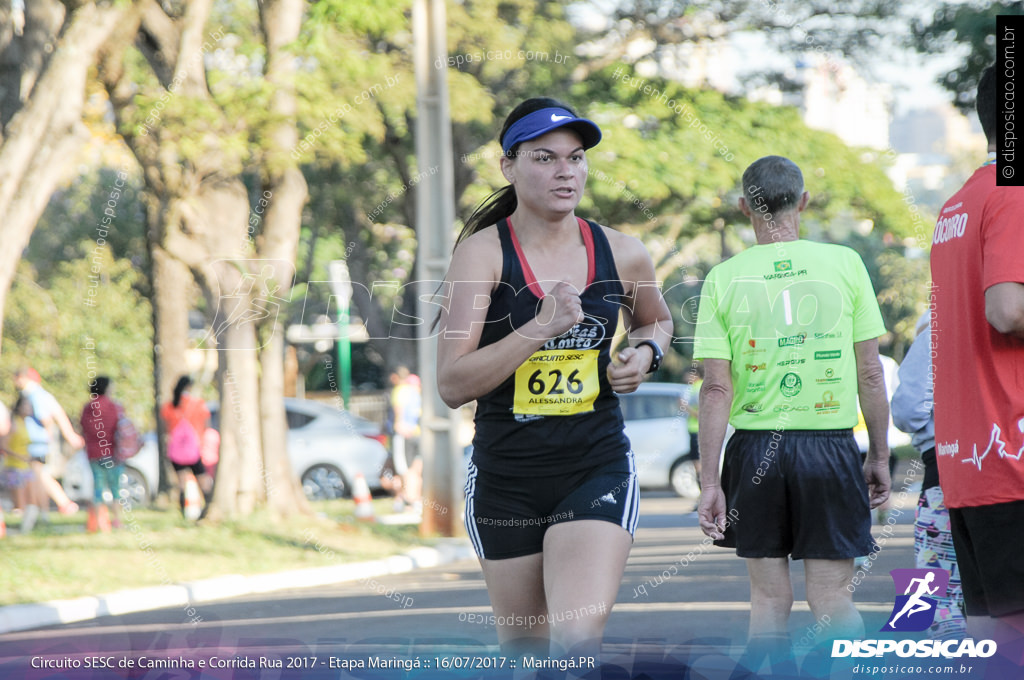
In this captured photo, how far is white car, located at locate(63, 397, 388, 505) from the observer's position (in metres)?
18.2

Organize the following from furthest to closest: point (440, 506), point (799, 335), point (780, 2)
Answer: point (780, 2)
point (440, 506)
point (799, 335)

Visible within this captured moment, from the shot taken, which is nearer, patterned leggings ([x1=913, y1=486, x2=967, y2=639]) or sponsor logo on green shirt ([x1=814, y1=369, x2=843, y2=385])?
sponsor logo on green shirt ([x1=814, y1=369, x2=843, y2=385])

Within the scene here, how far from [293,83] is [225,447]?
12.3 feet

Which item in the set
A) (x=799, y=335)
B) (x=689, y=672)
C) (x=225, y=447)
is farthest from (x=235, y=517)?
(x=689, y=672)

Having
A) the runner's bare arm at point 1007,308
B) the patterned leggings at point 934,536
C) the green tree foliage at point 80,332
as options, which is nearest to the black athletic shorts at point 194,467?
the patterned leggings at point 934,536

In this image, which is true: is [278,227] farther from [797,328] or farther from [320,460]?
[797,328]

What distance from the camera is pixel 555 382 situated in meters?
3.59

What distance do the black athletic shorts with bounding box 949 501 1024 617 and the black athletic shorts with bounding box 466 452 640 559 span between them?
92 centimetres

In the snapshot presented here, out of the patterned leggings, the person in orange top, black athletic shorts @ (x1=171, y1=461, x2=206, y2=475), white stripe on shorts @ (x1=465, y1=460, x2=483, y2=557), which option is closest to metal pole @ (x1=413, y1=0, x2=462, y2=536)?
the person in orange top

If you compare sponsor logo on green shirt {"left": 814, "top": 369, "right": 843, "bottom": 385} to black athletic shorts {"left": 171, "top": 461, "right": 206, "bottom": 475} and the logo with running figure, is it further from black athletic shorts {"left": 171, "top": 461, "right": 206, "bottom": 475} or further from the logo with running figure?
black athletic shorts {"left": 171, "top": 461, "right": 206, "bottom": 475}

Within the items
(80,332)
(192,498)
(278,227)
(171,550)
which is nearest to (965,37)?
(278,227)

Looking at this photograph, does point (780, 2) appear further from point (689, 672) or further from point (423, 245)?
point (689, 672)

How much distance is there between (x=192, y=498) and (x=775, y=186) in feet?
35.4

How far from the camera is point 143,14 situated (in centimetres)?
1193
